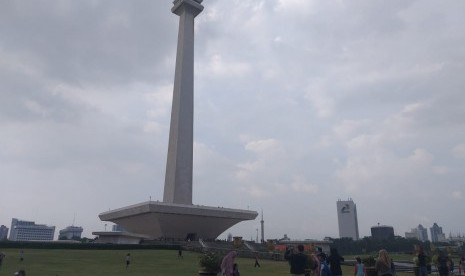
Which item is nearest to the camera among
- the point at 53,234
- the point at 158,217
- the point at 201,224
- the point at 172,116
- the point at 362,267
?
the point at 362,267

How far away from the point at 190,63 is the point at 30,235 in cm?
10999

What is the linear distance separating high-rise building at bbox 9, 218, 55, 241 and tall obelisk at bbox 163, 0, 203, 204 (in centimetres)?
10540

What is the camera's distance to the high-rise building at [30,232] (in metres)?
134

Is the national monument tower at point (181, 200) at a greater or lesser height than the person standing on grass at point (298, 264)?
greater

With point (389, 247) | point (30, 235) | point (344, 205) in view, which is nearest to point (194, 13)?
point (389, 247)

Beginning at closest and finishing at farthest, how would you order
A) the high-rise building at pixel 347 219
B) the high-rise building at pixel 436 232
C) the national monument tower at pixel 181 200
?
1. the national monument tower at pixel 181 200
2. the high-rise building at pixel 347 219
3. the high-rise building at pixel 436 232

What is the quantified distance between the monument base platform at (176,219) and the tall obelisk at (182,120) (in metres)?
3.00

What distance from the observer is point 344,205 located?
13038 centimetres

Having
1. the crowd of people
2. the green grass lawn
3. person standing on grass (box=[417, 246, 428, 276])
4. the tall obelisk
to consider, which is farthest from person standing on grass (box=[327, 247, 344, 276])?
the tall obelisk

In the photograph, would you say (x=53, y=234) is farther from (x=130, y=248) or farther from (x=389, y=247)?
(x=130, y=248)

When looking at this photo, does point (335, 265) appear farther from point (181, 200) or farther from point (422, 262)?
point (181, 200)

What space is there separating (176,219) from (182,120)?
1235cm

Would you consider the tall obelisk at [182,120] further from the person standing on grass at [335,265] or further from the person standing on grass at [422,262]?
the person standing on grass at [335,265]

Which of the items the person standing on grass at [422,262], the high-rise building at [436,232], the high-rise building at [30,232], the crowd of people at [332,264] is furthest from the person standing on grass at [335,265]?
the high-rise building at [436,232]
